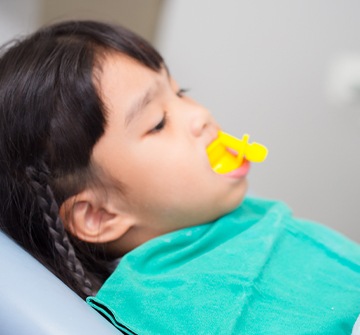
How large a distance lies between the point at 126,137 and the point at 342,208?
0.80m

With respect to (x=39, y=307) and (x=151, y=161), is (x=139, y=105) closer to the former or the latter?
(x=151, y=161)

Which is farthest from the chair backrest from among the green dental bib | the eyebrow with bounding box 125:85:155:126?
the eyebrow with bounding box 125:85:155:126

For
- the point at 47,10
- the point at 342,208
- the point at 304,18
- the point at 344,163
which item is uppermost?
the point at 304,18

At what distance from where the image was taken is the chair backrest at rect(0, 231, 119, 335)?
1.82 feet

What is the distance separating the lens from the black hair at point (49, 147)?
0.74m

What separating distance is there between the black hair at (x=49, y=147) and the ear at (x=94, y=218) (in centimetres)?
2

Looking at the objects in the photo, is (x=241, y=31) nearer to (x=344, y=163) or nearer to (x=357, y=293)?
(x=344, y=163)

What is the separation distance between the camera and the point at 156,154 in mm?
786

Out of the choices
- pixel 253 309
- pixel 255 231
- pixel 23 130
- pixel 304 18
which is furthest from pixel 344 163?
pixel 23 130

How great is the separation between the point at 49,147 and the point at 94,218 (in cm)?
13

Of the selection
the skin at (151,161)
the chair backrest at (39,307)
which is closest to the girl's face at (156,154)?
the skin at (151,161)

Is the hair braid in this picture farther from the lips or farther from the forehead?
the lips

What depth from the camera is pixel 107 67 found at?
774 millimetres

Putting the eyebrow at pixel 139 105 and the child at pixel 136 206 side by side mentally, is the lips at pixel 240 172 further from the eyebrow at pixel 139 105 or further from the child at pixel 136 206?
the eyebrow at pixel 139 105
